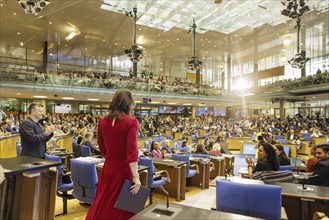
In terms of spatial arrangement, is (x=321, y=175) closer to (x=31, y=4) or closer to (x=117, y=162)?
(x=117, y=162)

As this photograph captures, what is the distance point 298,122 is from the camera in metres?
18.2

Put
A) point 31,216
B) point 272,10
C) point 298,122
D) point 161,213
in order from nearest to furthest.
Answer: point 161,213 < point 31,216 < point 272,10 < point 298,122

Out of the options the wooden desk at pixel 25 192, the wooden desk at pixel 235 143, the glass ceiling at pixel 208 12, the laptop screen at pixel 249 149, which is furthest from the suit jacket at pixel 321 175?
the glass ceiling at pixel 208 12

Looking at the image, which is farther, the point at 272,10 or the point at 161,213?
the point at 272,10

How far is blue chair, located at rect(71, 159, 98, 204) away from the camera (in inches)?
119

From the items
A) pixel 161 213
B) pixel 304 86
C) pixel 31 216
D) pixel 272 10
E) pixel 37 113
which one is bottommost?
pixel 31 216

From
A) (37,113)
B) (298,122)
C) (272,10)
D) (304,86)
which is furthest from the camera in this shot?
(304,86)

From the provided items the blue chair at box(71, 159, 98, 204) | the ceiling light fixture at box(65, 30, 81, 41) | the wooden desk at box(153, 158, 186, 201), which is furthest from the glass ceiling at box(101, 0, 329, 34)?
the blue chair at box(71, 159, 98, 204)

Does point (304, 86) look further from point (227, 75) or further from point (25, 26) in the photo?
point (25, 26)

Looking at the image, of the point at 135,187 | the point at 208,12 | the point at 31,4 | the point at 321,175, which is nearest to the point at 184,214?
the point at 135,187

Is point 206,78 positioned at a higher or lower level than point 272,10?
lower

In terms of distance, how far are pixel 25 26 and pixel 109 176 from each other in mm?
16270

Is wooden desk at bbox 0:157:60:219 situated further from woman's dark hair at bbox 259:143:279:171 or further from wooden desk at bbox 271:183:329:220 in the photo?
woman's dark hair at bbox 259:143:279:171

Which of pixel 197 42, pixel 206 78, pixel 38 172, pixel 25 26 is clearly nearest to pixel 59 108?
pixel 25 26
